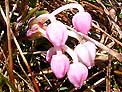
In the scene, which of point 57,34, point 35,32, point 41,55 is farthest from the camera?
point 41,55

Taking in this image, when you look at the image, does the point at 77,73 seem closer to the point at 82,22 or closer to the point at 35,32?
the point at 82,22

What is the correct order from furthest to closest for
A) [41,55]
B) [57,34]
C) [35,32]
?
[41,55] < [35,32] < [57,34]

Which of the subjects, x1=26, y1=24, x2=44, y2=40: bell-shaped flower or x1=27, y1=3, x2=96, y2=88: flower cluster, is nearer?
x1=27, y1=3, x2=96, y2=88: flower cluster

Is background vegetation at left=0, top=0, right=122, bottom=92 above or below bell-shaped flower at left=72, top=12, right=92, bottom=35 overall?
below

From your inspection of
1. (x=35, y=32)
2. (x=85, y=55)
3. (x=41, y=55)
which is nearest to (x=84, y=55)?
(x=85, y=55)

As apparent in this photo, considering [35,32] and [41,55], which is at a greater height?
[35,32]

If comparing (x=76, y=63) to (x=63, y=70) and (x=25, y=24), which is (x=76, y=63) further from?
(x=25, y=24)

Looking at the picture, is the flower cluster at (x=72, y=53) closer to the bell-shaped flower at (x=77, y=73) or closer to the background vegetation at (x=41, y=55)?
the bell-shaped flower at (x=77, y=73)

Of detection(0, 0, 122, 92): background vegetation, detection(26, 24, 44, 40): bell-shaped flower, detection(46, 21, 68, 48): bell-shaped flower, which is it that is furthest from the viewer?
detection(0, 0, 122, 92): background vegetation

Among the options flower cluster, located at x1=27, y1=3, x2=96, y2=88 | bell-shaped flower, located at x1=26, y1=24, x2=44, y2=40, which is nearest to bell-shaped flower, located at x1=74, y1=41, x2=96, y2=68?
flower cluster, located at x1=27, y1=3, x2=96, y2=88

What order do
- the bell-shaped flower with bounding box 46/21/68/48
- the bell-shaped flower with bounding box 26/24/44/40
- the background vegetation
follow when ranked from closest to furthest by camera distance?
the bell-shaped flower with bounding box 46/21/68/48 → the bell-shaped flower with bounding box 26/24/44/40 → the background vegetation

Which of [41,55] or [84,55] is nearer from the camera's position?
[84,55]

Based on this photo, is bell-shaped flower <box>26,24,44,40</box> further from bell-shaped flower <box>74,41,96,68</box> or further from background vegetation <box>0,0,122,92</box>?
bell-shaped flower <box>74,41,96,68</box>
